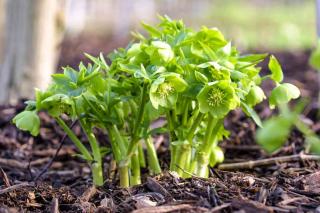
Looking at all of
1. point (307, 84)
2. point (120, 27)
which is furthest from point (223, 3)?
point (307, 84)

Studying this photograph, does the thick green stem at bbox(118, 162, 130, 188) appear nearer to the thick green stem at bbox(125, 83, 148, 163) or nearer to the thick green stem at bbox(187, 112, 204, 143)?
the thick green stem at bbox(125, 83, 148, 163)

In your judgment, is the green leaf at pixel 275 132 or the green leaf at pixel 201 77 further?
the green leaf at pixel 201 77

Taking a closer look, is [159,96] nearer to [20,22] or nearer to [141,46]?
[141,46]

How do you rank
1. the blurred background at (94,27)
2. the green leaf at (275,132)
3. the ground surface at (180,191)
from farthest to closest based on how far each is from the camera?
the blurred background at (94,27) → the ground surface at (180,191) → the green leaf at (275,132)

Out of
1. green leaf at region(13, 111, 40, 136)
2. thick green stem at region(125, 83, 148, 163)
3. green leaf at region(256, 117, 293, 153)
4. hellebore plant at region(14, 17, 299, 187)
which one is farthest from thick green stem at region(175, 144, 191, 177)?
green leaf at region(256, 117, 293, 153)

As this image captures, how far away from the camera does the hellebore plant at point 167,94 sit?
131 centimetres

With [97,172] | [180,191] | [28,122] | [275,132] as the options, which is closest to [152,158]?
[97,172]

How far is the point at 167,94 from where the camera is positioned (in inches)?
51.4

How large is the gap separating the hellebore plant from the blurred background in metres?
0.53

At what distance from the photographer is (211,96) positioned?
130 centimetres

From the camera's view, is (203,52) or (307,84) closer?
A: (203,52)

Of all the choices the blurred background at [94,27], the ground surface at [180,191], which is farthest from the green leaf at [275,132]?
the blurred background at [94,27]

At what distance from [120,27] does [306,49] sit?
16.2 feet

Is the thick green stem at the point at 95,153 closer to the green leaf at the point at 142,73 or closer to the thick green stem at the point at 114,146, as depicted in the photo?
the thick green stem at the point at 114,146
